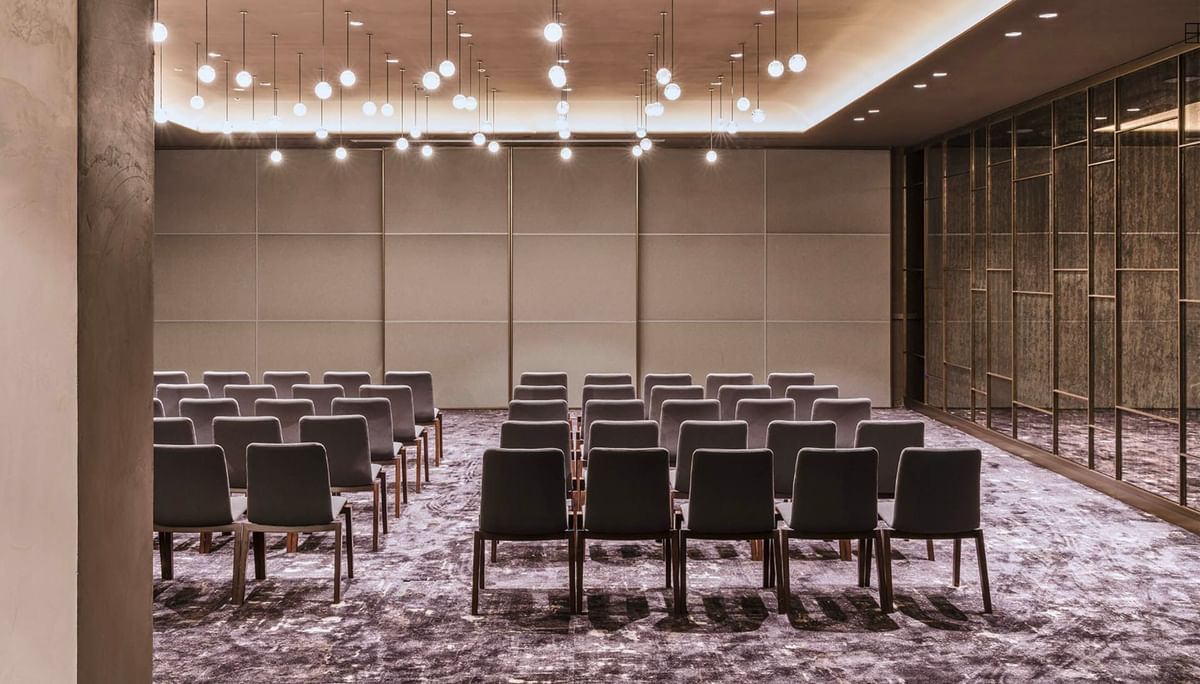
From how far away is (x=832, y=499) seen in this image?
17.0 feet

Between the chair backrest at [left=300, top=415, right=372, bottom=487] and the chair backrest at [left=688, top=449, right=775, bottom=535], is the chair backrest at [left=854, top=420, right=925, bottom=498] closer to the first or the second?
the chair backrest at [left=688, top=449, right=775, bottom=535]

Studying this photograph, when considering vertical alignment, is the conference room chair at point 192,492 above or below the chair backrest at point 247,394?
below

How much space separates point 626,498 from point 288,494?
180cm

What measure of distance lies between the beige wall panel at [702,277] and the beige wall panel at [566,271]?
11.2 inches

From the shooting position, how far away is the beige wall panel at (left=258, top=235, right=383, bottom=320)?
1385 centimetres

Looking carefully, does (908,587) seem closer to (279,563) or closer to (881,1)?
(279,563)

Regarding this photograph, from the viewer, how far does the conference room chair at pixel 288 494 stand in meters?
5.32

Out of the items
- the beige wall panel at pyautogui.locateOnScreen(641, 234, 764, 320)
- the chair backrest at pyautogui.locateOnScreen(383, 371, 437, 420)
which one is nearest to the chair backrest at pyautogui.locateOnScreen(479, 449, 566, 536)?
the chair backrest at pyautogui.locateOnScreen(383, 371, 437, 420)

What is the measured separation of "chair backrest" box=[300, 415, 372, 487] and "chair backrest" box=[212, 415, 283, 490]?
19cm

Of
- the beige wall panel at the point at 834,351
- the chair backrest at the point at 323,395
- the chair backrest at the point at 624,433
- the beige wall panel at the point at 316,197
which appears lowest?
the chair backrest at the point at 624,433

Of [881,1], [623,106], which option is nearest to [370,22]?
[881,1]

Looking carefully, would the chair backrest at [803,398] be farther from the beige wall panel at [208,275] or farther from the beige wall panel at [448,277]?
A: the beige wall panel at [208,275]

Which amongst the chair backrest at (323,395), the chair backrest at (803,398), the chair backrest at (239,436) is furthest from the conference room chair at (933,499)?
the chair backrest at (323,395)

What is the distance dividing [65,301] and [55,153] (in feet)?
0.95
